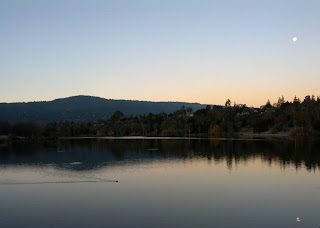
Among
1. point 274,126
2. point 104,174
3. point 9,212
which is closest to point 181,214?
point 9,212

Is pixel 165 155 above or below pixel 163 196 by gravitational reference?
above

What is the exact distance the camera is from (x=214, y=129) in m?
181

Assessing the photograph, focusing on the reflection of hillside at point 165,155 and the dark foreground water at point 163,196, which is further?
the reflection of hillside at point 165,155

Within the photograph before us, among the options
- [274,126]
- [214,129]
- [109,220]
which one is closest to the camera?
[109,220]

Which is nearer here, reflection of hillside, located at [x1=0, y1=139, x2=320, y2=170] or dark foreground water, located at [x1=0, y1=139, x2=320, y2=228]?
dark foreground water, located at [x1=0, y1=139, x2=320, y2=228]

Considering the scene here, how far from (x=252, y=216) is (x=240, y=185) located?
1181 centimetres

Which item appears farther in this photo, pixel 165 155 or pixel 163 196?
pixel 165 155

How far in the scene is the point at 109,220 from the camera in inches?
922

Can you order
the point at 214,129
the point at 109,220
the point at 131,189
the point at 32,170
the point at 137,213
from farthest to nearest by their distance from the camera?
1. the point at 214,129
2. the point at 32,170
3. the point at 131,189
4. the point at 137,213
5. the point at 109,220

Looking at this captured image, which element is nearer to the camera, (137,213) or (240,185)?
(137,213)

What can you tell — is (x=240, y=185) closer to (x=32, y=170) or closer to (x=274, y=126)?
(x=32, y=170)

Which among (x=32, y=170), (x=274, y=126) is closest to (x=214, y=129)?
(x=274, y=126)

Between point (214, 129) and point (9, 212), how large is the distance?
15925cm

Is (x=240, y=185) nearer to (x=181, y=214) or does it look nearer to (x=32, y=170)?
(x=181, y=214)
